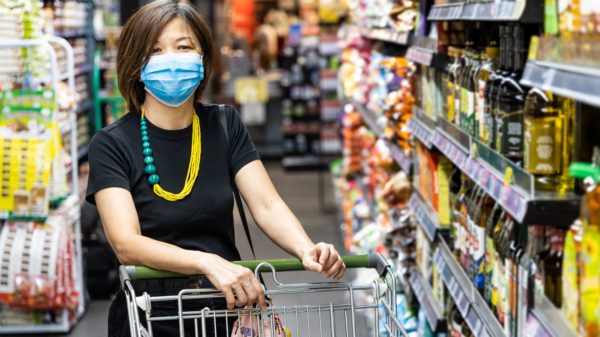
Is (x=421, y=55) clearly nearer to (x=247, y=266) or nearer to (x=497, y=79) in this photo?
(x=497, y=79)

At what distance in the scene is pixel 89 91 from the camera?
1023 centimetres

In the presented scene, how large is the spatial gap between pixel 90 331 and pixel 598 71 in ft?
16.0

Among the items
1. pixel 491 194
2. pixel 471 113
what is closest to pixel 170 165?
pixel 491 194

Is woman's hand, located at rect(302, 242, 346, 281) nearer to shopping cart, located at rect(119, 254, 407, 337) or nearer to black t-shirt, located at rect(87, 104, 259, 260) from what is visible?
shopping cart, located at rect(119, 254, 407, 337)

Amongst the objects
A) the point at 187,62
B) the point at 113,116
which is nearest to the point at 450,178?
the point at 187,62

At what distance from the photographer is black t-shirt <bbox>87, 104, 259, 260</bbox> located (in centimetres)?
274

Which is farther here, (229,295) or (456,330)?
(456,330)

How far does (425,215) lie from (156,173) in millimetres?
2192

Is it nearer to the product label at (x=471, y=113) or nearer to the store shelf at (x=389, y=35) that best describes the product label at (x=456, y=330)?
the product label at (x=471, y=113)

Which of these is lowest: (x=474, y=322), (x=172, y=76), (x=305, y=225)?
(x=305, y=225)

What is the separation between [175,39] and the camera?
110 inches

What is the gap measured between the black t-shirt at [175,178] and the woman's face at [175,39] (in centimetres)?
20

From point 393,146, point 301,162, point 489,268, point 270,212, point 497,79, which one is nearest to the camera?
point 270,212

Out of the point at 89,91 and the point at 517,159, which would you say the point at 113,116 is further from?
the point at 517,159
